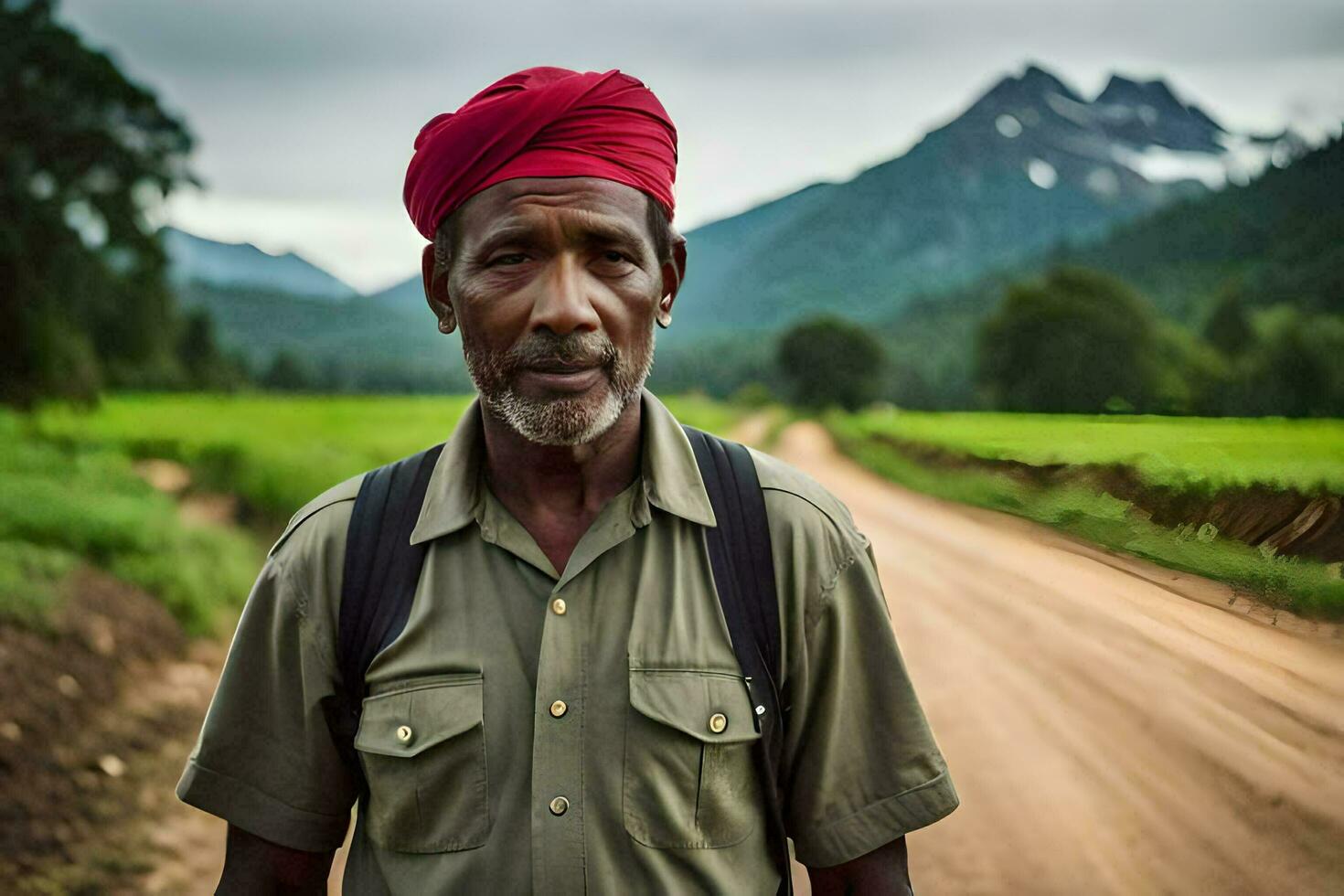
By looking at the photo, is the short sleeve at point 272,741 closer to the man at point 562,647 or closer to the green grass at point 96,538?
the man at point 562,647

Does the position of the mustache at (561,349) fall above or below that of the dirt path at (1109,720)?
above

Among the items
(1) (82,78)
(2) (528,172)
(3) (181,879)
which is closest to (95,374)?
(1) (82,78)

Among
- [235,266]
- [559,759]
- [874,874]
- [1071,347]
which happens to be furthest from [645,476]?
[235,266]

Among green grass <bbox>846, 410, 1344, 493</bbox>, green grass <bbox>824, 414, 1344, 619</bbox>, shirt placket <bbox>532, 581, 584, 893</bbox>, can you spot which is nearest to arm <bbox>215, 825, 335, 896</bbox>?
shirt placket <bbox>532, 581, 584, 893</bbox>

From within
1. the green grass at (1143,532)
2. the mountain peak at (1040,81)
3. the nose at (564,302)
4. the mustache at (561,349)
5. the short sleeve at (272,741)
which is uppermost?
the mountain peak at (1040,81)

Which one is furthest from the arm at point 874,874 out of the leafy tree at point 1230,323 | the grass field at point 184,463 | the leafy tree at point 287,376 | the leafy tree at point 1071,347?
the leafy tree at point 287,376

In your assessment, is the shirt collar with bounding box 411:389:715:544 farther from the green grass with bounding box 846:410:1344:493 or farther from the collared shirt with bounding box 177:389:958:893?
the green grass with bounding box 846:410:1344:493

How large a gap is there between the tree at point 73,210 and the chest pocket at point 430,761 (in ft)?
17.2

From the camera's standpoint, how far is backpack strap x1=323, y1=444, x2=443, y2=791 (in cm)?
182

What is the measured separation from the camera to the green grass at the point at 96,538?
5324mm

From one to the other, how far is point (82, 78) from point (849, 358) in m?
4.85

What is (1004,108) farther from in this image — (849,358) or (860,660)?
(860,660)

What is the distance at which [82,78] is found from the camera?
5.86 m

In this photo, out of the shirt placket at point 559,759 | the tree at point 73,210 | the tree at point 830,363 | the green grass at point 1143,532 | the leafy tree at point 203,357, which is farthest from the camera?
the leafy tree at point 203,357
